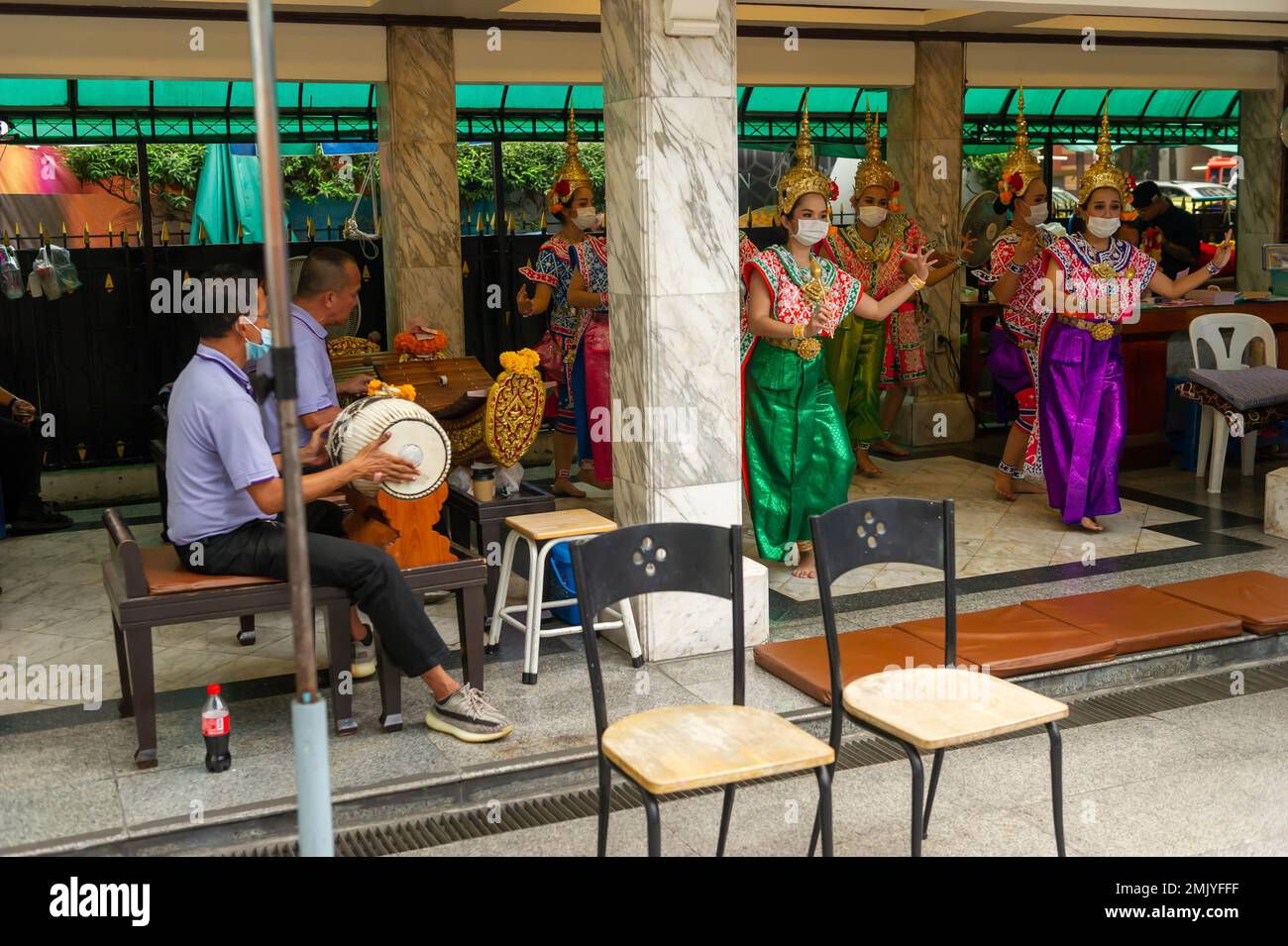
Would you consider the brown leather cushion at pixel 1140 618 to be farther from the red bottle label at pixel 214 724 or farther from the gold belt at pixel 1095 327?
the red bottle label at pixel 214 724

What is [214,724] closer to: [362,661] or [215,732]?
[215,732]

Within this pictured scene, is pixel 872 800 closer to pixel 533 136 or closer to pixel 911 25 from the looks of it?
pixel 911 25

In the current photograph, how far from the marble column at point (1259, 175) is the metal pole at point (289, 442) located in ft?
34.4

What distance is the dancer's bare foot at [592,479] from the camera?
8.20 meters

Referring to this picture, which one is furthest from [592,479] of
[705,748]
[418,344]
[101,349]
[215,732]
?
[705,748]

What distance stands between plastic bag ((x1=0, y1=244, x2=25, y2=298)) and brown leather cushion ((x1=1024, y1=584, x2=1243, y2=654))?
627 cm

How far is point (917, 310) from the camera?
9.45 metres

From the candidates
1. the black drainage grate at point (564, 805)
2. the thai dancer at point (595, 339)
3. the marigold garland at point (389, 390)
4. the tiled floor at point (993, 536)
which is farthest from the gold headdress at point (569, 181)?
the black drainage grate at point (564, 805)

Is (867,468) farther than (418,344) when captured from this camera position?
Yes

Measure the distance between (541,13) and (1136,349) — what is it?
4456 mm

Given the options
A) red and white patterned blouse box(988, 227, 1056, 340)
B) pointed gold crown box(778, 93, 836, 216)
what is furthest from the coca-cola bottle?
red and white patterned blouse box(988, 227, 1056, 340)

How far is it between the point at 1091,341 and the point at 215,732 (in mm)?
4895

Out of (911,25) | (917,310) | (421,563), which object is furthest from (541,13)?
(421,563)

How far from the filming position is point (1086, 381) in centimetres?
705
